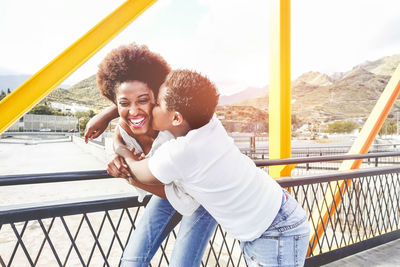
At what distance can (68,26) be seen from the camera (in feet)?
6.22

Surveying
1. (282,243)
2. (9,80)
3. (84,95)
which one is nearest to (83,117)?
(84,95)

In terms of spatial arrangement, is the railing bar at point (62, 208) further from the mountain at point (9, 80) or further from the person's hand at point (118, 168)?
the mountain at point (9, 80)

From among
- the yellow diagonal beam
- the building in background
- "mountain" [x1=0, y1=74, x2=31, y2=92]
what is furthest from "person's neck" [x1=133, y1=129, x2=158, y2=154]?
the yellow diagonal beam

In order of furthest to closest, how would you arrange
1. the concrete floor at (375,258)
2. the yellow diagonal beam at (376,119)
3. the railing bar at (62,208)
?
the yellow diagonal beam at (376,119)
the concrete floor at (375,258)
the railing bar at (62,208)

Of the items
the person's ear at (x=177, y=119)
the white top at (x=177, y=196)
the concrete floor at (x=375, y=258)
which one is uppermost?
the person's ear at (x=177, y=119)

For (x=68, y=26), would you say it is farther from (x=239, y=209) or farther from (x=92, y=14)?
(x=239, y=209)

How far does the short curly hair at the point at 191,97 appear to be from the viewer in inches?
38.7

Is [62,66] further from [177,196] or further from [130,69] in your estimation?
[177,196]

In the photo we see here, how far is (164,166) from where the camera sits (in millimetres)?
A: 929

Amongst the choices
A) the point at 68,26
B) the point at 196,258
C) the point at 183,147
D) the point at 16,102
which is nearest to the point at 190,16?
the point at 68,26

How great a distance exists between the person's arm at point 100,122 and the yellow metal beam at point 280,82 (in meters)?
1.56

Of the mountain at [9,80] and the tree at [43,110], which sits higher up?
the mountain at [9,80]

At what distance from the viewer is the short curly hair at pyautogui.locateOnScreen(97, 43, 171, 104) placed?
1.32 metres

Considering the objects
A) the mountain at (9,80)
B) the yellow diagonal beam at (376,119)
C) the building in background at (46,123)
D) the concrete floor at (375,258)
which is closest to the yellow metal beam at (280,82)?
the concrete floor at (375,258)
